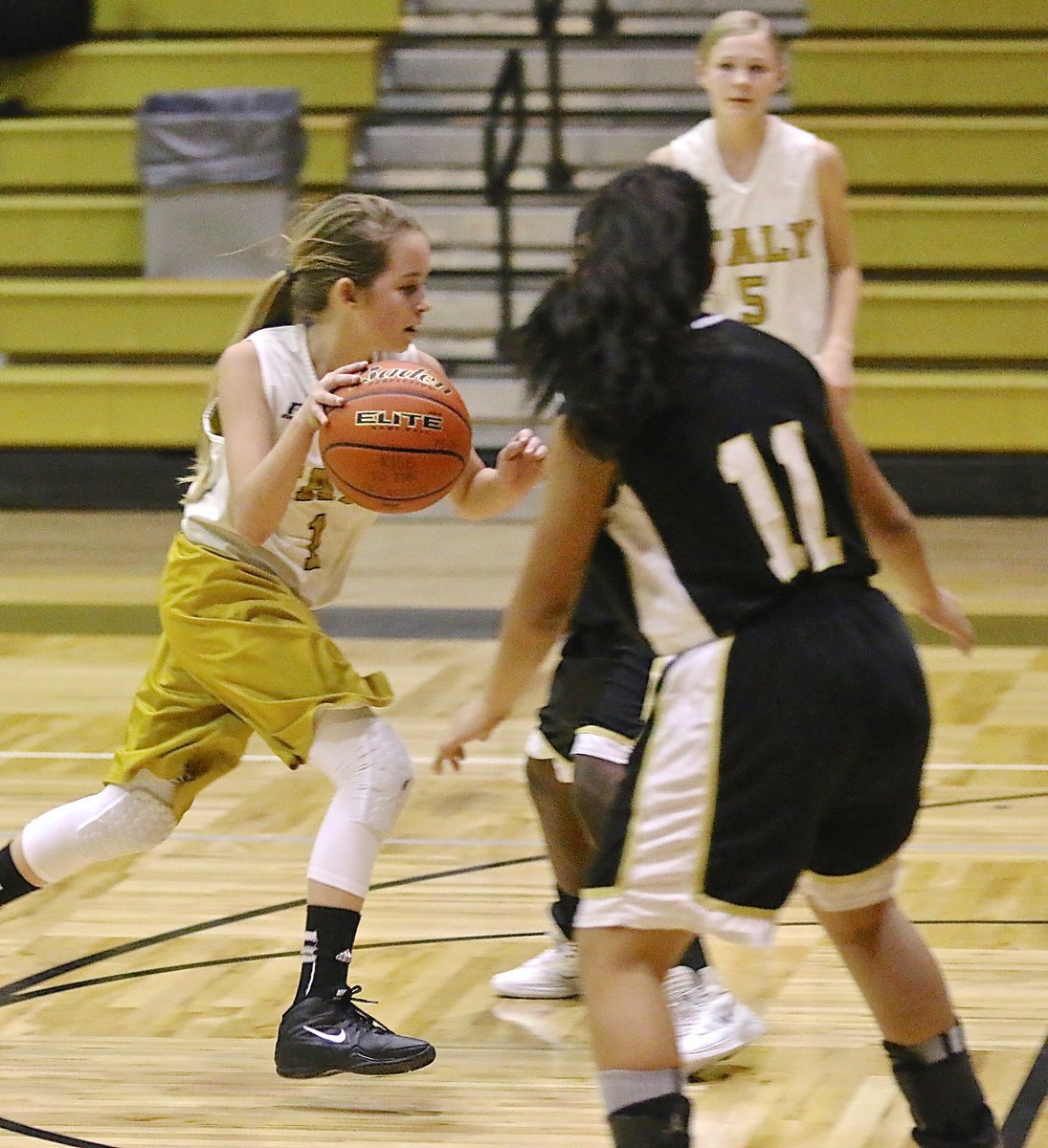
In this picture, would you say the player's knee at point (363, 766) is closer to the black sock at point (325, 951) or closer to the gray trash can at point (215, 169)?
the black sock at point (325, 951)

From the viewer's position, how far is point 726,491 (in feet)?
6.55

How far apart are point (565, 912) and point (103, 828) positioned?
70 cm

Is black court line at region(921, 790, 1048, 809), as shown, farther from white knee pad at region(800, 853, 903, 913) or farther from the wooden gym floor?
white knee pad at region(800, 853, 903, 913)

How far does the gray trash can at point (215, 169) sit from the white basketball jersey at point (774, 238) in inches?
185

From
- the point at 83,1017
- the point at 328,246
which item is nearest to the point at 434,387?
the point at 328,246

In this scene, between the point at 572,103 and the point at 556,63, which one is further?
the point at 572,103

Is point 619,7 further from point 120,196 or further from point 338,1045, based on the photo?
point 338,1045

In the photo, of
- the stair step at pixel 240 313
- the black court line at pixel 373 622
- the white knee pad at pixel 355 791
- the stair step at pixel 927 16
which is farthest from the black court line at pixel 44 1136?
the stair step at pixel 927 16

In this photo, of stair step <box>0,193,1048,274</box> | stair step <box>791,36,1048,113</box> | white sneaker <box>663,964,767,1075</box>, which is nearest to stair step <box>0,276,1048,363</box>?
stair step <box>0,193,1048,274</box>

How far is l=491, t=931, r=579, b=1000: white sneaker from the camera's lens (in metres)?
3.03

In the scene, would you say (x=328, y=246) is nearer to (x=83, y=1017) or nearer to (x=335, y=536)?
(x=335, y=536)

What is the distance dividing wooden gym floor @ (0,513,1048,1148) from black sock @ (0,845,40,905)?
153 mm

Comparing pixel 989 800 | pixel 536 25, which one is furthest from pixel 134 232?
pixel 989 800

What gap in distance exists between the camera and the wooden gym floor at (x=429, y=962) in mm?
2568
